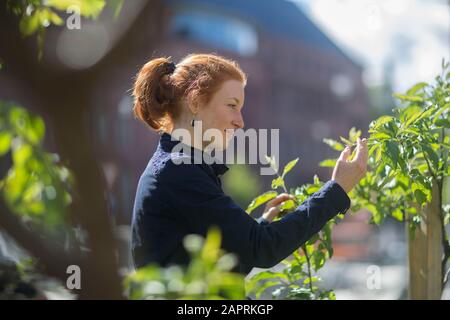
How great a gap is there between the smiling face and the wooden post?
2.56 ft

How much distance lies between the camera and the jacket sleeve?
1354 mm

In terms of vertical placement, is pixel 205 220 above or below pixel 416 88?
below

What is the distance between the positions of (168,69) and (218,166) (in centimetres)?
31

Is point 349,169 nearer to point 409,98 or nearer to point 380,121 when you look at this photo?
point 380,121

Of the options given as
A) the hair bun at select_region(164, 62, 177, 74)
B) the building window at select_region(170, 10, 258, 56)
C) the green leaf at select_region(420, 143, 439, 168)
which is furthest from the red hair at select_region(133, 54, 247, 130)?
the building window at select_region(170, 10, 258, 56)

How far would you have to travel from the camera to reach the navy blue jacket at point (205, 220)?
1359 millimetres

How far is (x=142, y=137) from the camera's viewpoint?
24734 mm

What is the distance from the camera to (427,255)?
2.20 m

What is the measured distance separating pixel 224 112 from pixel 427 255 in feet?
3.20

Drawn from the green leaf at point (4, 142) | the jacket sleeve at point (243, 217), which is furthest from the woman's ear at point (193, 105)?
the green leaf at point (4, 142)

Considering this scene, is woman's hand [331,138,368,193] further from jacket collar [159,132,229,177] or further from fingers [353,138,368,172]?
jacket collar [159,132,229,177]

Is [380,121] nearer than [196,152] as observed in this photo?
No

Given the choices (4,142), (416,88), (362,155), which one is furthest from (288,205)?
(4,142)
